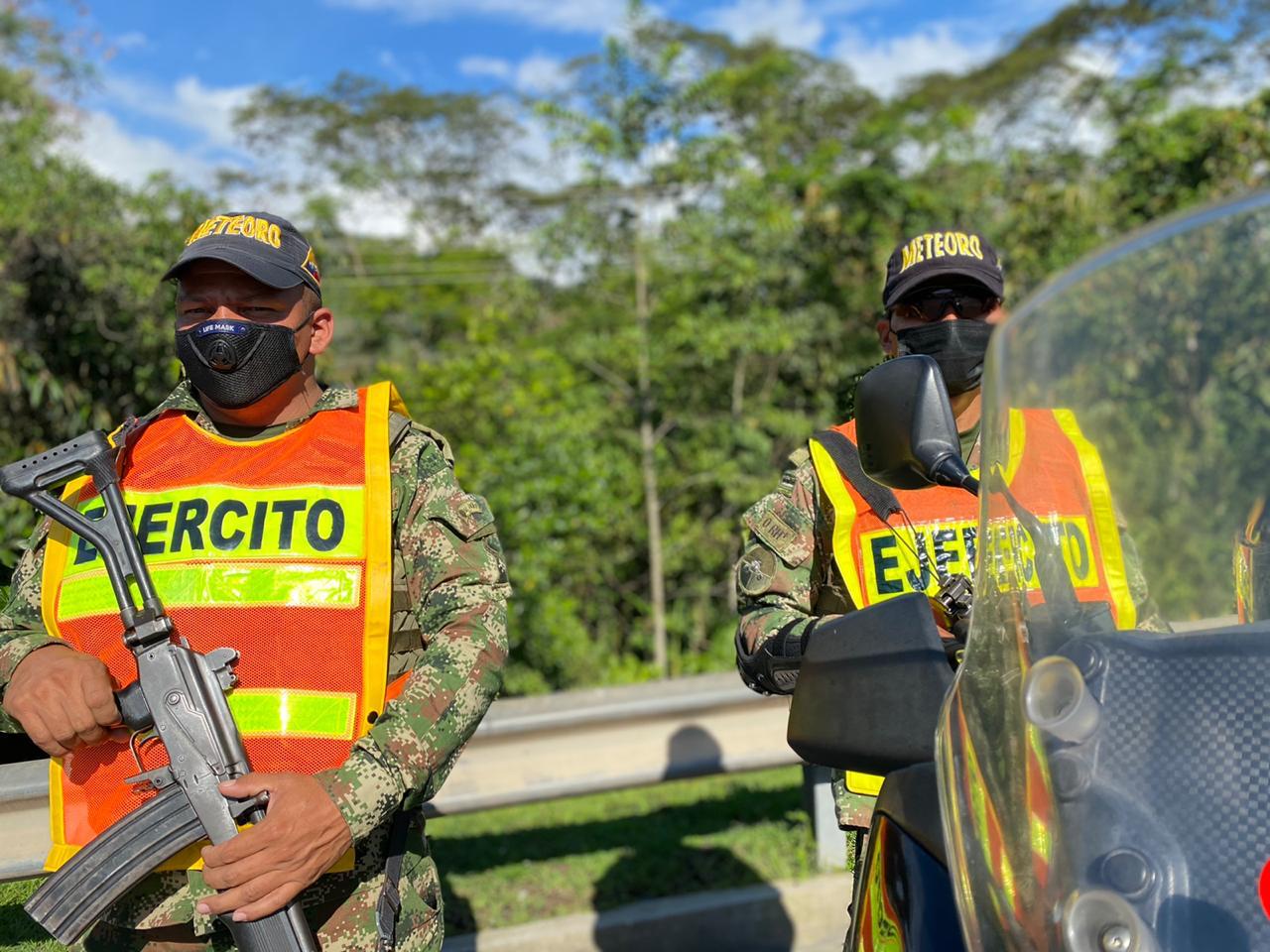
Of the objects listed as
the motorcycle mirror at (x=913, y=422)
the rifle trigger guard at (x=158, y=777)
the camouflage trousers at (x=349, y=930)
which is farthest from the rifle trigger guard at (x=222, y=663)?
the motorcycle mirror at (x=913, y=422)

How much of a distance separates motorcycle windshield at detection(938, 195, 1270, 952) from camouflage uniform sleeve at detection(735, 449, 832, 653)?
3.22 feet

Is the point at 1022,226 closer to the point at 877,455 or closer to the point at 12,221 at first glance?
the point at 12,221

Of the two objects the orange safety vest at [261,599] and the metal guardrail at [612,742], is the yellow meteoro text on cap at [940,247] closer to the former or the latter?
the orange safety vest at [261,599]

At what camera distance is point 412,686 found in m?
1.92

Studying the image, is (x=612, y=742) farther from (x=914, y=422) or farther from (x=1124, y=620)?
(x=1124, y=620)

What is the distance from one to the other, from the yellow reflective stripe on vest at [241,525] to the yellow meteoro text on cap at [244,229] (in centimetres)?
47

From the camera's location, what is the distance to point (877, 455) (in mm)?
1580

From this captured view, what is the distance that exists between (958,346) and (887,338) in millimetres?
271

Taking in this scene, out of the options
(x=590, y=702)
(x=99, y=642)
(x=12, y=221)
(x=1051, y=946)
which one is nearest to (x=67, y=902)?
(x=99, y=642)

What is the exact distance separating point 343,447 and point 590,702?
198 cm

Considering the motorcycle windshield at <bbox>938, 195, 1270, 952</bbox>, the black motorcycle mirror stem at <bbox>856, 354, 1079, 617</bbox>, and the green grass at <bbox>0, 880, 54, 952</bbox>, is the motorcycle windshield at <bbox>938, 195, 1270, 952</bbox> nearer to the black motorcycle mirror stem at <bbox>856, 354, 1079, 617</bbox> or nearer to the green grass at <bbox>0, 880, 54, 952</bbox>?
the black motorcycle mirror stem at <bbox>856, 354, 1079, 617</bbox>

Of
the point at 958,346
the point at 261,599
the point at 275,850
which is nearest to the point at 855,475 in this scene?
the point at 958,346

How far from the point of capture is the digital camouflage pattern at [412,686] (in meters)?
1.86

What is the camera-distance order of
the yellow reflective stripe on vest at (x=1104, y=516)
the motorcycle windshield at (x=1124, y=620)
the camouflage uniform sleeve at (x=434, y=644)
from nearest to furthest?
the motorcycle windshield at (x=1124, y=620), the yellow reflective stripe on vest at (x=1104, y=516), the camouflage uniform sleeve at (x=434, y=644)
